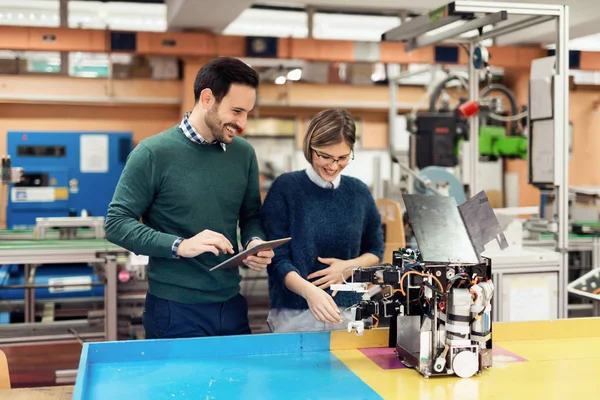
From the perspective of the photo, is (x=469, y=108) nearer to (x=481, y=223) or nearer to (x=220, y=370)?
(x=481, y=223)

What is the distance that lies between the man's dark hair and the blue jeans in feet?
2.05

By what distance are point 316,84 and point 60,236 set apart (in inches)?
161

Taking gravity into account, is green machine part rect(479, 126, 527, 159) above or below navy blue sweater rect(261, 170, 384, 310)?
above

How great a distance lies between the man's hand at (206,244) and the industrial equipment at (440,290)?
1.05 ft

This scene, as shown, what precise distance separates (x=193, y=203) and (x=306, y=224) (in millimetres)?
366

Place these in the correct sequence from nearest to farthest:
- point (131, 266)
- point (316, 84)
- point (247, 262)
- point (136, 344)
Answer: point (136, 344)
point (247, 262)
point (131, 266)
point (316, 84)

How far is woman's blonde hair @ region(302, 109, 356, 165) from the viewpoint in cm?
205

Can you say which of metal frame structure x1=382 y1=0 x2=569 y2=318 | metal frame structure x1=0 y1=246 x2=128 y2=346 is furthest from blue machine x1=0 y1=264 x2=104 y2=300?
metal frame structure x1=382 y1=0 x2=569 y2=318

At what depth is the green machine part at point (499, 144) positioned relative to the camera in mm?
5223

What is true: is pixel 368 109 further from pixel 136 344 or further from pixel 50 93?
pixel 136 344

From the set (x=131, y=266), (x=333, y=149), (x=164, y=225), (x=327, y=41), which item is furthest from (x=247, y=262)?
(x=327, y=41)

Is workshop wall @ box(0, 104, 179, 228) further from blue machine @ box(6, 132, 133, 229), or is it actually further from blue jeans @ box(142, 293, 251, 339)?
blue jeans @ box(142, 293, 251, 339)

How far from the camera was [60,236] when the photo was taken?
166 inches

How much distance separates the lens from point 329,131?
80.4 inches
